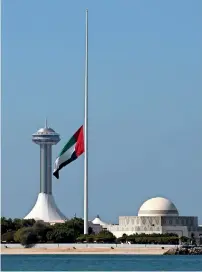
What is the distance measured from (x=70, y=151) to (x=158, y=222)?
27.2 metres

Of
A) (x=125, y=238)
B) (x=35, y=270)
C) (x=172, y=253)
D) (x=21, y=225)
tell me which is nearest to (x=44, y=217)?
(x=21, y=225)

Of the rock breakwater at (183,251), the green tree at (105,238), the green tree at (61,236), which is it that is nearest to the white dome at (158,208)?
the green tree at (105,238)

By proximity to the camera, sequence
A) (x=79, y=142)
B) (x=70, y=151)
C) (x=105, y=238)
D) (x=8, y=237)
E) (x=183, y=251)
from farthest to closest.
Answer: (x=8, y=237) < (x=105, y=238) < (x=79, y=142) < (x=70, y=151) < (x=183, y=251)

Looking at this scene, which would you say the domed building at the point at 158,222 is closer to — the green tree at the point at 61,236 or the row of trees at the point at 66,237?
the row of trees at the point at 66,237

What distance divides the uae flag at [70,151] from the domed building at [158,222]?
80.4ft

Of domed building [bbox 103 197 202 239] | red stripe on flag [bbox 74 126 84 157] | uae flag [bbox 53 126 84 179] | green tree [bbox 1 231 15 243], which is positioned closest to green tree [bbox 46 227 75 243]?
green tree [bbox 1 231 15 243]

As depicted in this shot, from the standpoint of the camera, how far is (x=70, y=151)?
461ft

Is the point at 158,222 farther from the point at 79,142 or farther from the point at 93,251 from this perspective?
the point at 93,251

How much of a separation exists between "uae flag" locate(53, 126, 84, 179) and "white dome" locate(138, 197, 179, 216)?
2787cm

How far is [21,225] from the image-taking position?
16275cm

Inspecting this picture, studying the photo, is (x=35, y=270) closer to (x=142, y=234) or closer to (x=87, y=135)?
(x=87, y=135)

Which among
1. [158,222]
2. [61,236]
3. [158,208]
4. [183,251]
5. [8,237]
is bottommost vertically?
[183,251]

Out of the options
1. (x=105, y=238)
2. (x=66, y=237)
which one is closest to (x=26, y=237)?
(x=66, y=237)

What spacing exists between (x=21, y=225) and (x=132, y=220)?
44.1 ft
